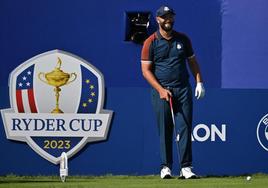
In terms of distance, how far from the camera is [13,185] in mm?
7758

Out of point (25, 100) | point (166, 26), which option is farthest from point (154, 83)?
point (25, 100)

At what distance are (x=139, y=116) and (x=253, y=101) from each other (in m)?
1.33

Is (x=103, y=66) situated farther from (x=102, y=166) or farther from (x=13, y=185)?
(x=13, y=185)

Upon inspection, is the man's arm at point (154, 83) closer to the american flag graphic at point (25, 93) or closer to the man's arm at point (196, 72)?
the man's arm at point (196, 72)

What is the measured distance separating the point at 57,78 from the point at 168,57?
1914 mm

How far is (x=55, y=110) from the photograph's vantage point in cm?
985

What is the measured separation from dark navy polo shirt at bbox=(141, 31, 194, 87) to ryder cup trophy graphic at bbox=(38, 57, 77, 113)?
170 centimetres

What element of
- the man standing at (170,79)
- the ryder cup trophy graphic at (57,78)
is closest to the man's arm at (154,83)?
the man standing at (170,79)

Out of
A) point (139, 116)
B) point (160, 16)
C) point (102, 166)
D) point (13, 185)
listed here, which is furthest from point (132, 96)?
point (13, 185)

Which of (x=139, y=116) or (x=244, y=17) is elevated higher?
(x=244, y=17)

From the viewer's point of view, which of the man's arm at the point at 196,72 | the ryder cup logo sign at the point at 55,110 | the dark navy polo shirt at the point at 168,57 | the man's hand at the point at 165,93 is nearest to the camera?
the man's hand at the point at 165,93

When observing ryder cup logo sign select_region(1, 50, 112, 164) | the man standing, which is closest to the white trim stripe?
ryder cup logo sign select_region(1, 50, 112, 164)

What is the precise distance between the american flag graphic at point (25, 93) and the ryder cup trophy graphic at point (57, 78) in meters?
0.14

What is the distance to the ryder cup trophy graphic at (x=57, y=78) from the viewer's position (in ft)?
32.3
